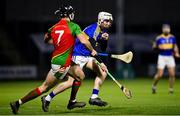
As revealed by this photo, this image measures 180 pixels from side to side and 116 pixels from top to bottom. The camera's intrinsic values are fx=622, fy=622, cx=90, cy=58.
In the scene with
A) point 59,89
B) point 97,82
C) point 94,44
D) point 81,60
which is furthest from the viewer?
point 97,82

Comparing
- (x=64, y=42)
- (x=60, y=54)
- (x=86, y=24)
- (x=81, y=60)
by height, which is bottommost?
(x=86, y=24)

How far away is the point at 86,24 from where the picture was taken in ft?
132

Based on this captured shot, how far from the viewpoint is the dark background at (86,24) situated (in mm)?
37781

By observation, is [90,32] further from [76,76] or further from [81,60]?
[76,76]

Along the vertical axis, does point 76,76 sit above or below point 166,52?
above

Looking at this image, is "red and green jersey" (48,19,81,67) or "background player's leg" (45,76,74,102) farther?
"background player's leg" (45,76,74,102)

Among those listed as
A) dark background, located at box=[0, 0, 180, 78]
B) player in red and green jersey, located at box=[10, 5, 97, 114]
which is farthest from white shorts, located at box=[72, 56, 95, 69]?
dark background, located at box=[0, 0, 180, 78]

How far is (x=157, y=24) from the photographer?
4231 cm

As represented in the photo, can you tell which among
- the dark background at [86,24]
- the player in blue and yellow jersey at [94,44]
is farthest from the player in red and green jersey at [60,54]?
the dark background at [86,24]

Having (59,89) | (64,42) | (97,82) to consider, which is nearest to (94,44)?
(97,82)

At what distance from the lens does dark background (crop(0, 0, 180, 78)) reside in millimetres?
37781

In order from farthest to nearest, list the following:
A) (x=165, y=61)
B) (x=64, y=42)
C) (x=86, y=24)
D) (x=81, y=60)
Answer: (x=86, y=24)
(x=165, y=61)
(x=81, y=60)
(x=64, y=42)

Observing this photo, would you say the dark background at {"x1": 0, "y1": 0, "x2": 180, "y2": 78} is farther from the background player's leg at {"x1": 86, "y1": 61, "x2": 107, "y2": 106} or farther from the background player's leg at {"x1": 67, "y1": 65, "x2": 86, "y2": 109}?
the background player's leg at {"x1": 67, "y1": 65, "x2": 86, "y2": 109}

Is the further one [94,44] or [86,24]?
[86,24]
